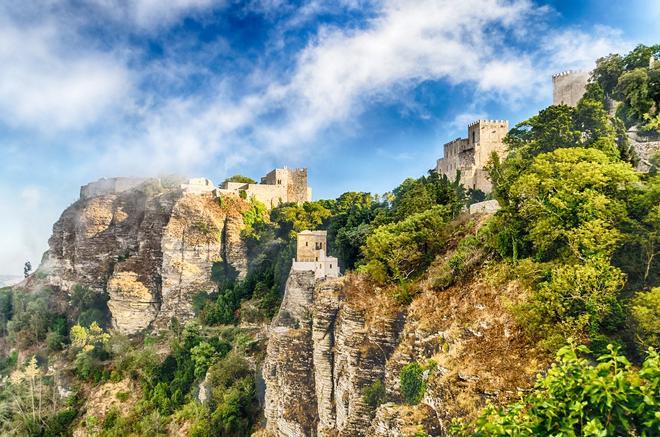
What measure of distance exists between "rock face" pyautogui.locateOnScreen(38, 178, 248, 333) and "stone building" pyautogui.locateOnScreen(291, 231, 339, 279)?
48.8 feet

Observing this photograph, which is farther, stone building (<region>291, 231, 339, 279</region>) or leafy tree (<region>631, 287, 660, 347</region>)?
stone building (<region>291, 231, 339, 279</region>)

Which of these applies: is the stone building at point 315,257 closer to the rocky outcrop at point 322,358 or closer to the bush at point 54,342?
the rocky outcrop at point 322,358

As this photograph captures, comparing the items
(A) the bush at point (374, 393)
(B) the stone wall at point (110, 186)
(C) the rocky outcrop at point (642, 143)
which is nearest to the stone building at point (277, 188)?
(B) the stone wall at point (110, 186)

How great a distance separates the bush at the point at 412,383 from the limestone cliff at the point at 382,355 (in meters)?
0.36

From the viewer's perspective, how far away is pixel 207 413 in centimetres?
3681

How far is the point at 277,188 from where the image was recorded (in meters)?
53.7

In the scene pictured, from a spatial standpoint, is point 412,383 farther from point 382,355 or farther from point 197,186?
point 197,186

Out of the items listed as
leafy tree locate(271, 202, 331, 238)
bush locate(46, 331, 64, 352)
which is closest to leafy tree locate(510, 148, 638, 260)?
leafy tree locate(271, 202, 331, 238)

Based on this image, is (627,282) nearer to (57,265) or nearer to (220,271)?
(220,271)

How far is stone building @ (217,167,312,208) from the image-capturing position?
173 ft

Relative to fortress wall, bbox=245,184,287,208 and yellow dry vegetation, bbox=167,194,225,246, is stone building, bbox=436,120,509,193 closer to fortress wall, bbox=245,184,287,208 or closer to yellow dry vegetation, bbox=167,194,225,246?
fortress wall, bbox=245,184,287,208

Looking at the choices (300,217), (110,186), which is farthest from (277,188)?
(110,186)

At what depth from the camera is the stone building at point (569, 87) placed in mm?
36094

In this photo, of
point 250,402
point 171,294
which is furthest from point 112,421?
point 250,402
